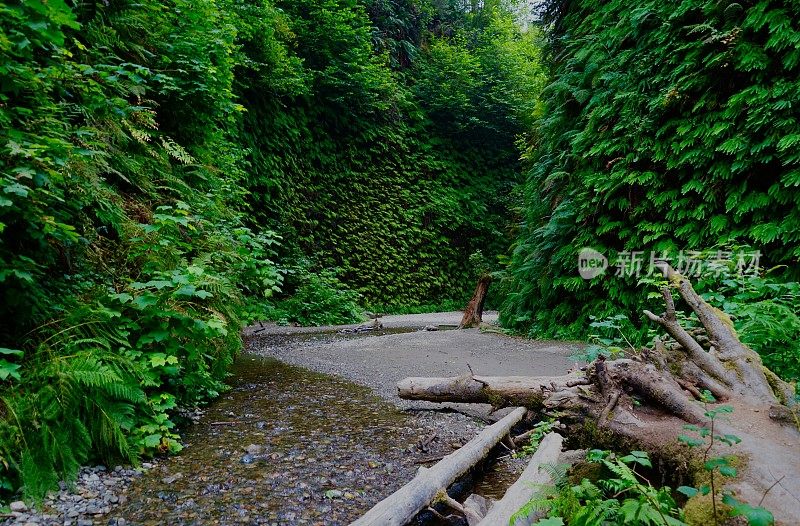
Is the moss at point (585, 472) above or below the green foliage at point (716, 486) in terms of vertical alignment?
below

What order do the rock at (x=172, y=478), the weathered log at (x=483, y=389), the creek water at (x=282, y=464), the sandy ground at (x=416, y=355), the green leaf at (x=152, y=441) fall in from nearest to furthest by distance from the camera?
the creek water at (x=282, y=464), the rock at (x=172, y=478), the green leaf at (x=152, y=441), the weathered log at (x=483, y=389), the sandy ground at (x=416, y=355)

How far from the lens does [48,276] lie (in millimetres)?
2867

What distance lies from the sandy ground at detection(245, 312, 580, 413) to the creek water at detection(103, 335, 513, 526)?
2.48ft

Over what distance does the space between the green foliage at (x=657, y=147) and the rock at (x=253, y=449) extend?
3928 mm

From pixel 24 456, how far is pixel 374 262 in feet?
45.0

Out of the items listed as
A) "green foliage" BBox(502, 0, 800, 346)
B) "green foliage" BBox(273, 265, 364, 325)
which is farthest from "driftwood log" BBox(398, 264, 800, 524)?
"green foliage" BBox(273, 265, 364, 325)

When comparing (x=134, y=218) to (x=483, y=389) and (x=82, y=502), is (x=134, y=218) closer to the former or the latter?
(x=82, y=502)

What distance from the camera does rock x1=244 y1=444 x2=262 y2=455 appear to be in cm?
289

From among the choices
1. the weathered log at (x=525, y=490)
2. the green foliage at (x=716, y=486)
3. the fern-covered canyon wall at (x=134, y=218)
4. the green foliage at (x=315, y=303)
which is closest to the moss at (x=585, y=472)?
the weathered log at (x=525, y=490)

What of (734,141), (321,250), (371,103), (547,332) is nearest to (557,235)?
(547,332)

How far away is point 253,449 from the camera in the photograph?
2.94 m

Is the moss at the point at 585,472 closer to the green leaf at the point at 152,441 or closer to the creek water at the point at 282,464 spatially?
the creek water at the point at 282,464

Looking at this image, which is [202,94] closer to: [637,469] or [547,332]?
[637,469]

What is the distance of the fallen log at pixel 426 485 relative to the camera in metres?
1.86
